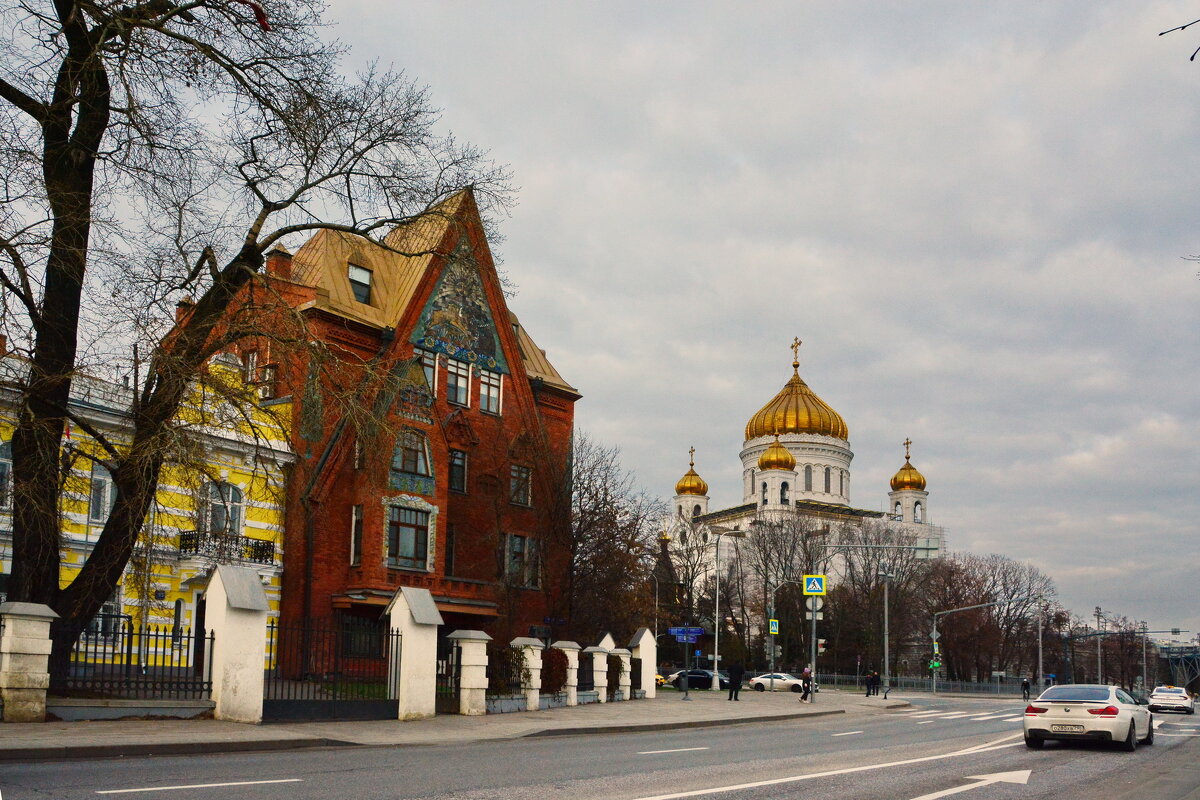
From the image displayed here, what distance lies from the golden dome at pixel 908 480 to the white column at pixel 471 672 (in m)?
103

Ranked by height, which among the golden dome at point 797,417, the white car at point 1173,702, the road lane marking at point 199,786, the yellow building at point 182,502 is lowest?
the white car at point 1173,702

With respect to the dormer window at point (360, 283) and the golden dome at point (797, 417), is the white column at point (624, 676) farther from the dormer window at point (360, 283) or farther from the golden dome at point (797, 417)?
the golden dome at point (797, 417)

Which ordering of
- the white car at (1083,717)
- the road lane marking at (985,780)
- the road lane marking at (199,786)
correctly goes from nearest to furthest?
the road lane marking at (199,786) → the road lane marking at (985,780) → the white car at (1083,717)

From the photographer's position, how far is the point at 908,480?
121625 mm

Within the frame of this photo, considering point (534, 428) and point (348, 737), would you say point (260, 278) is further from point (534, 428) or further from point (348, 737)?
point (534, 428)

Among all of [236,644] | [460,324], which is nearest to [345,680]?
[236,644]

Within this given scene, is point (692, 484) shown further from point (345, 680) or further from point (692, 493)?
point (345, 680)

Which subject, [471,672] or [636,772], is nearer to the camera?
[636,772]

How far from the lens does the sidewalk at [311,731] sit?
14266mm

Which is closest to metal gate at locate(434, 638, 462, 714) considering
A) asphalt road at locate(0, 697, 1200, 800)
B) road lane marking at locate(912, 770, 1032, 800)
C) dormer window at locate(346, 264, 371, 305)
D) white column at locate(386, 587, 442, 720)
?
white column at locate(386, 587, 442, 720)

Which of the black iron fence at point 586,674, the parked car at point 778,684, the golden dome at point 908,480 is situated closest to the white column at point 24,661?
the black iron fence at point 586,674

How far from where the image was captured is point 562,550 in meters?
42.5

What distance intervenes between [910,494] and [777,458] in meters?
20.5

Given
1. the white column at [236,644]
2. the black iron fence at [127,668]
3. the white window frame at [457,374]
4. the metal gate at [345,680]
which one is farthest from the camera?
the white window frame at [457,374]
